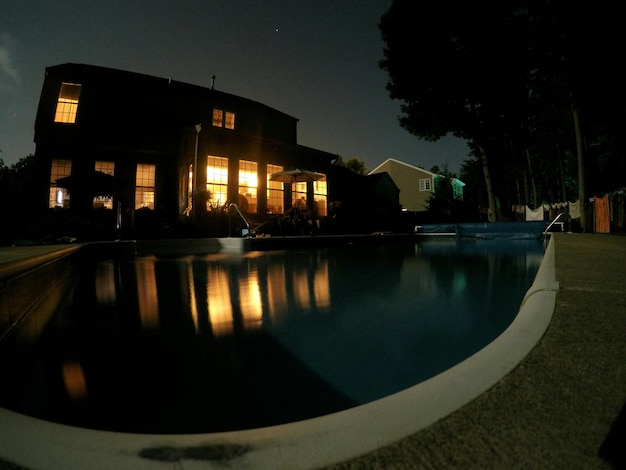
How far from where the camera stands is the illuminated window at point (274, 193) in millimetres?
14219

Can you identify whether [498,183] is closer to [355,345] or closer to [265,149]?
[265,149]

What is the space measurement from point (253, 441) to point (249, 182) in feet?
44.7

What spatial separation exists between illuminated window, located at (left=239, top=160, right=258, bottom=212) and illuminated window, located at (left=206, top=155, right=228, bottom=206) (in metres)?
0.64

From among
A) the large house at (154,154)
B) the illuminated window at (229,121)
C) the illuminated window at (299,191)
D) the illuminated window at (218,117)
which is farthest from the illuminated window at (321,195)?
the illuminated window at (218,117)

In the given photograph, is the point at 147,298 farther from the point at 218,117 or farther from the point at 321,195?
the point at 218,117

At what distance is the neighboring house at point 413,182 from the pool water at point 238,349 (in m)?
30.0

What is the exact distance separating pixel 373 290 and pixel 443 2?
727 inches

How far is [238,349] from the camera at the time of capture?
2.04m

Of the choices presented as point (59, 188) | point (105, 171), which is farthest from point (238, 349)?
point (59, 188)

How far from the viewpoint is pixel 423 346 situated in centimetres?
209

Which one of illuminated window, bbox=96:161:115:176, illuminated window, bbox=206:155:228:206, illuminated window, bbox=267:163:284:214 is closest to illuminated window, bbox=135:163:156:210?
illuminated window, bbox=96:161:115:176

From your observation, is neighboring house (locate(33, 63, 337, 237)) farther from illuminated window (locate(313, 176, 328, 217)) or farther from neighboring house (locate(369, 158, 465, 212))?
neighboring house (locate(369, 158, 465, 212))

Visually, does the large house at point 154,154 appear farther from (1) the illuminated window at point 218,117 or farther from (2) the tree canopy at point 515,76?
(2) the tree canopy at point 515,76

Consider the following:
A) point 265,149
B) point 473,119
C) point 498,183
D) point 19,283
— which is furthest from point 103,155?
point 498,183
